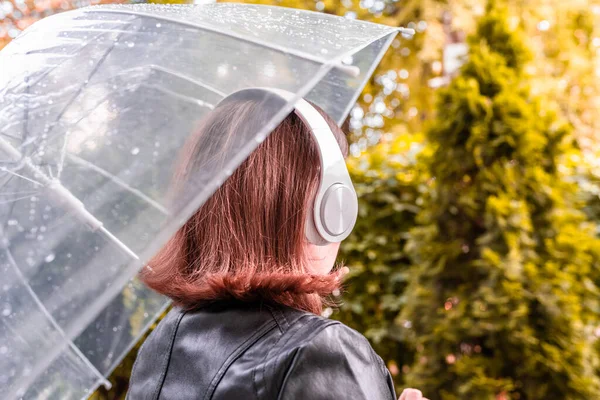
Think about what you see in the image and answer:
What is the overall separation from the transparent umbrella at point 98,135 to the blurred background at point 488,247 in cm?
147

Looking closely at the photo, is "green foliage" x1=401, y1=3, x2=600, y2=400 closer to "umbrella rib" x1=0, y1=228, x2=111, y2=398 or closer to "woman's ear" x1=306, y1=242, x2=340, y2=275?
"woman's ear" x1=306, y1=242, x2=340, y2=275

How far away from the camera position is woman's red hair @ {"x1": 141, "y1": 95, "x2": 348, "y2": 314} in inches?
53.9

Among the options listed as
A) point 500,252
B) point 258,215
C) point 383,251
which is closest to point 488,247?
point 500,252

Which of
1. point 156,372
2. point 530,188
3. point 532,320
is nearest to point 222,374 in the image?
point 156,372

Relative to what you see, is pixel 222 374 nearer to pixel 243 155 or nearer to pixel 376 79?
pixel 243 155

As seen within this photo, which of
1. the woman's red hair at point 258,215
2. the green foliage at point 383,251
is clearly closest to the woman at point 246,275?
the woman's red hair at point 258,215

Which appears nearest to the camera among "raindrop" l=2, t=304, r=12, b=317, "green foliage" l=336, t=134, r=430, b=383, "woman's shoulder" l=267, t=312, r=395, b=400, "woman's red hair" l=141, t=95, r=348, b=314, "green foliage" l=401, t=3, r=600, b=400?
"woman's shoulder" l=267, t=312, r=395, b=400

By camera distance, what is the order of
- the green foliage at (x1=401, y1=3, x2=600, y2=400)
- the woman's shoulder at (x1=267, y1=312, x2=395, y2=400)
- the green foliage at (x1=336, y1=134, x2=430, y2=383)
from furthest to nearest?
the green foliage at (x1=336, y1=134, x2=430, y2=383) → the green foliage at (x1=401, y1=3, x2=600, y2=400) → the woman's shoulder at (x1=267, y1=312, x2=395, y2=400)

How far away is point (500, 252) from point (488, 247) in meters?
0.06

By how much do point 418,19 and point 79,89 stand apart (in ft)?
29.3

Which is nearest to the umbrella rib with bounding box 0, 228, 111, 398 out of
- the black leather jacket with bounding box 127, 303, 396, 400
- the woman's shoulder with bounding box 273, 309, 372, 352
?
the black leather jacket with bounding box 127, 303, 396, 400

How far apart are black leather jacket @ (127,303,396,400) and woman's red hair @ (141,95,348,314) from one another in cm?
6

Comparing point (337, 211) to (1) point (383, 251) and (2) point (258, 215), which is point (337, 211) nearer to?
(2) point (258, 215)

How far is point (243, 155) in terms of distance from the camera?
1260 millimetres
